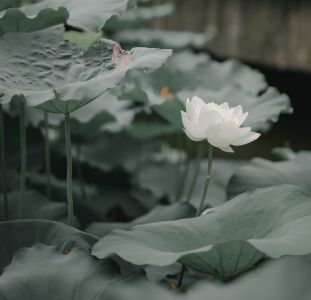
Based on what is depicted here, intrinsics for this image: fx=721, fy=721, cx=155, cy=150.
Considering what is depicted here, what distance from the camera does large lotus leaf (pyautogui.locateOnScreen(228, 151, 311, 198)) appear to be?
149 cm

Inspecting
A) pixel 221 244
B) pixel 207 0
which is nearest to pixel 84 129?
pixel 221 244

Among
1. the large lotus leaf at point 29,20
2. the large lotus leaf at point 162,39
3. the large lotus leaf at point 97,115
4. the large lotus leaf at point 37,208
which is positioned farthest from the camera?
the large lotus leaf at point 162,39

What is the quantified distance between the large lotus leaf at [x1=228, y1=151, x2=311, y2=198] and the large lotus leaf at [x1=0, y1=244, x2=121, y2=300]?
562 millimetres

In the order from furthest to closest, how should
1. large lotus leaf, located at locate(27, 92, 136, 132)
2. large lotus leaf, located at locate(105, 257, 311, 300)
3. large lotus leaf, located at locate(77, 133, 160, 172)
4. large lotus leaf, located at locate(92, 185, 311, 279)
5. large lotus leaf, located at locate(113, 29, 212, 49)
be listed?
large lotus leaf, located at locate(113, 29, 212, 49) → large lotus leaf, located at locate(77, 133, 160, 172) → large lotus leaf, located at locate(27, 92, 136, 132) → large lotus leaf, located at locate(92, 185, 311, 279) → large lotus leaf, located at locate(105, 257, 311, 300)

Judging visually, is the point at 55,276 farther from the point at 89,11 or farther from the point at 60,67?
the point at 89,11

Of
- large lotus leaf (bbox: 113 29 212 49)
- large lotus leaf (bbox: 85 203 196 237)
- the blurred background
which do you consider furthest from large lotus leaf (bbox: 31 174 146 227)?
the blurred background

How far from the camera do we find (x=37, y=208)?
4.63ft

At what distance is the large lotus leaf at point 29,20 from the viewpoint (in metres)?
1.18

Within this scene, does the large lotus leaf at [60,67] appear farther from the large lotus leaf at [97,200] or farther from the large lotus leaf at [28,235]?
the large lotus leaf at [97,200]

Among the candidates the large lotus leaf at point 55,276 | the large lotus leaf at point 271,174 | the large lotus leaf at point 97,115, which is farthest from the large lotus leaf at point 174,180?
the large lotus leaf at point 55,276

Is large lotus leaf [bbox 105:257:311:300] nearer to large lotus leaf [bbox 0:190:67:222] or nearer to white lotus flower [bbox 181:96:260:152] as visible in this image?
white lotus flower [bbox 181:96:260:152]

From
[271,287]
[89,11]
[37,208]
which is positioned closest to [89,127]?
[37,208]

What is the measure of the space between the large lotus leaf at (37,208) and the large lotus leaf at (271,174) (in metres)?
0.35

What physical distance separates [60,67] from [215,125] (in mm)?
264
